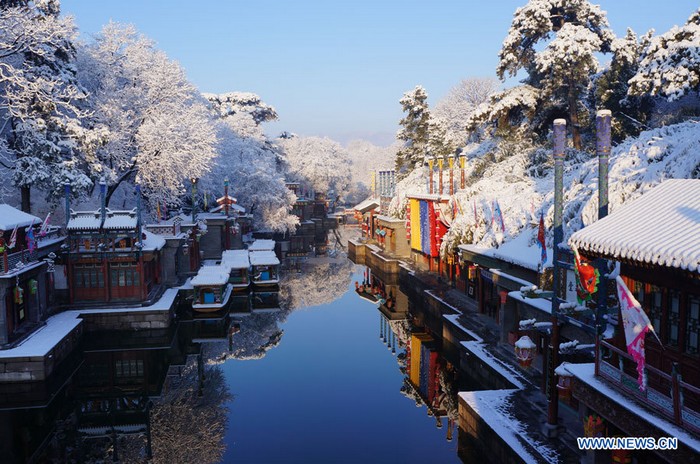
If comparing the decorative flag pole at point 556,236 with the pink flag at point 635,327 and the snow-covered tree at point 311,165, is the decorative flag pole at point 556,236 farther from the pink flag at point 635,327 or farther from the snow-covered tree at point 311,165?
the snow-covered tree at point 311,165

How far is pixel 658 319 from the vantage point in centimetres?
1150

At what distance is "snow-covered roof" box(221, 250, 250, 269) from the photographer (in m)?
42.2

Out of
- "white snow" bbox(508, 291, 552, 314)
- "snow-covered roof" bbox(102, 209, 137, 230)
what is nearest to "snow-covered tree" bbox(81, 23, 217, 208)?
"snow-covered roof" bbox(102, 209, 137, 230)

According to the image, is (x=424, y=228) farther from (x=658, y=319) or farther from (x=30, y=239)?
(x=658, y=319)

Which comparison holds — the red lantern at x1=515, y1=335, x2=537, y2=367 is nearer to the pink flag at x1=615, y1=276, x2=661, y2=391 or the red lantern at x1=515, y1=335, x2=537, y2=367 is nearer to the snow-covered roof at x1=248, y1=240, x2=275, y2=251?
the pink flag at x1=615, y1=276, x2=661, y2=391

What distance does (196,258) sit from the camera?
147 feet

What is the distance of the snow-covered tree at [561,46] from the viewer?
33.4 m

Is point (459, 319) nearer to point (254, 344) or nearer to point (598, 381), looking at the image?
point (254, 344)

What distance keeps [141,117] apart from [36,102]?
11.7 meters

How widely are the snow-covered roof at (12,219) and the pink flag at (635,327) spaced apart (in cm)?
2373

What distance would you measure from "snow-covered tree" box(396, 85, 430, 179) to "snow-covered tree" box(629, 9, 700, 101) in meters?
39.8

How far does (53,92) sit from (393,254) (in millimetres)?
31350

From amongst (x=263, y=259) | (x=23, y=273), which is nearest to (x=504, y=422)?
(x=23, y=273)

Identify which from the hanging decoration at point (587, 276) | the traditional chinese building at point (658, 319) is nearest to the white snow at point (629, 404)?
the traditional chinese building at point (658, 319)
